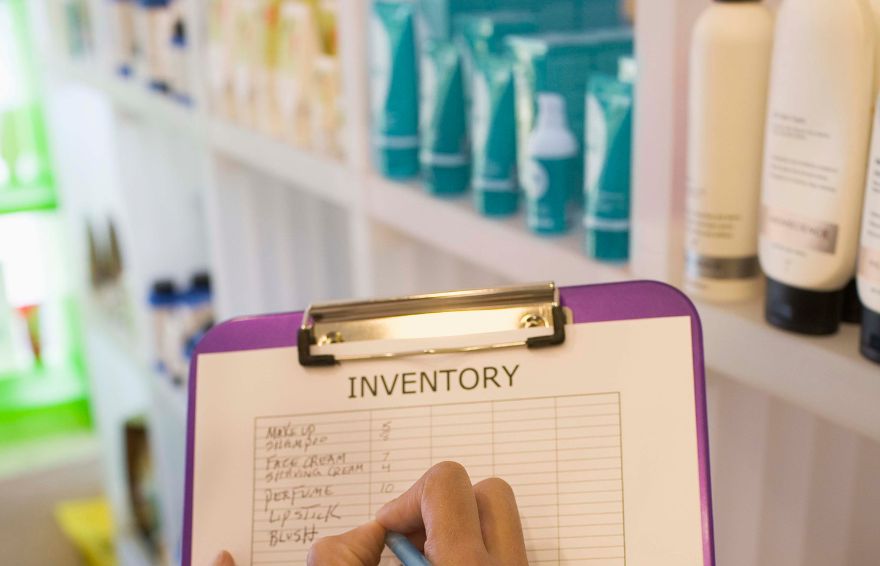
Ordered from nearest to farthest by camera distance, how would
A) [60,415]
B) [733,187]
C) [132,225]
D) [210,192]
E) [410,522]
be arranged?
[410,522] < [733,187] < [210,192] < [132,225] < [60,415]

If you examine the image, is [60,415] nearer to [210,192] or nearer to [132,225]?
[132,225]

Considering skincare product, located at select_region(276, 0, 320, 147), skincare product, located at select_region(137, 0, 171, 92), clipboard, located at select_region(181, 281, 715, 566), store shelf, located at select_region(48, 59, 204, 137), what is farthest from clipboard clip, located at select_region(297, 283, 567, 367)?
skincare product, located at select_region(137, 0, 171, 92)

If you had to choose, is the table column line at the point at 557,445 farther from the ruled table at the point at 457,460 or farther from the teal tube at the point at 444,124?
the teal tube at the point at 444,124

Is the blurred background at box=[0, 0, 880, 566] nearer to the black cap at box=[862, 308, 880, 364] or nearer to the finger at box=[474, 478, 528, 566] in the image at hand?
the black cap at box=[862, 308, 880, 364]

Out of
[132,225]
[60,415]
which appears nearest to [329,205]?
[132,225]

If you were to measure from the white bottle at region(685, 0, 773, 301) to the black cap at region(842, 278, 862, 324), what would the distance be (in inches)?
2.8

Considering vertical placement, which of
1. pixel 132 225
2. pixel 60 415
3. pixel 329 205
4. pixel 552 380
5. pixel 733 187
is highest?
pixel 733 187

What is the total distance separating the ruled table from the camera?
0.61m

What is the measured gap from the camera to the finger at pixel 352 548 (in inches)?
22.6

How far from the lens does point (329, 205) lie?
1.65 meters

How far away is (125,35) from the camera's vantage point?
202cm

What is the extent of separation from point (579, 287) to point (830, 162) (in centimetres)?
17

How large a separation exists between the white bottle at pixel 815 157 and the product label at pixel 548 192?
0.83 ft

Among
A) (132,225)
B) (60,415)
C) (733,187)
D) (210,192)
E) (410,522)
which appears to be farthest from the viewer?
(60,415)
